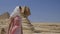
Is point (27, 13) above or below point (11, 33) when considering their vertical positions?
above

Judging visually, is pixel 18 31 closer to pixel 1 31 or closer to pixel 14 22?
pixel 14 22

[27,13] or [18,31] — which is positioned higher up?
[27,13]

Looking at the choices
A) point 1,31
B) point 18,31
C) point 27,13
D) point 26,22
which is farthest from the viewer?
point 26,22

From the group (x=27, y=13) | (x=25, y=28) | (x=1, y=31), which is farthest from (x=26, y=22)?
(x=27, y=13)

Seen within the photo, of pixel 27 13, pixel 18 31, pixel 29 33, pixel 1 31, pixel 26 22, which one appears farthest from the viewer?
pixel 26 22

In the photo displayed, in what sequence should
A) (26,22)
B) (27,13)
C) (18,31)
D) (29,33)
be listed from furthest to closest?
(26,22) → (29,33) → (27,13) → (18,31)

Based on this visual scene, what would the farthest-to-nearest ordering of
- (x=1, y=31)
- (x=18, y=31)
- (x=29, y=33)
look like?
(x=29, y=33)
(x=1, y=31)
(x=18, y=31)

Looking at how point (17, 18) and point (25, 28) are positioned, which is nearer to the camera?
point (17, 18)

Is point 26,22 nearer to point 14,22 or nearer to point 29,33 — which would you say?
point 29,33

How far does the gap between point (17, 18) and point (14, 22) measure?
0.10m

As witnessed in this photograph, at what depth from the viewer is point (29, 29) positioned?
43.9 ft

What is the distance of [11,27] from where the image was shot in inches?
162

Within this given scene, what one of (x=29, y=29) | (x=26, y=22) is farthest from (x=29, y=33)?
(x=26, y=22)

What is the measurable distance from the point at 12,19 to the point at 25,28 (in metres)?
9.46
